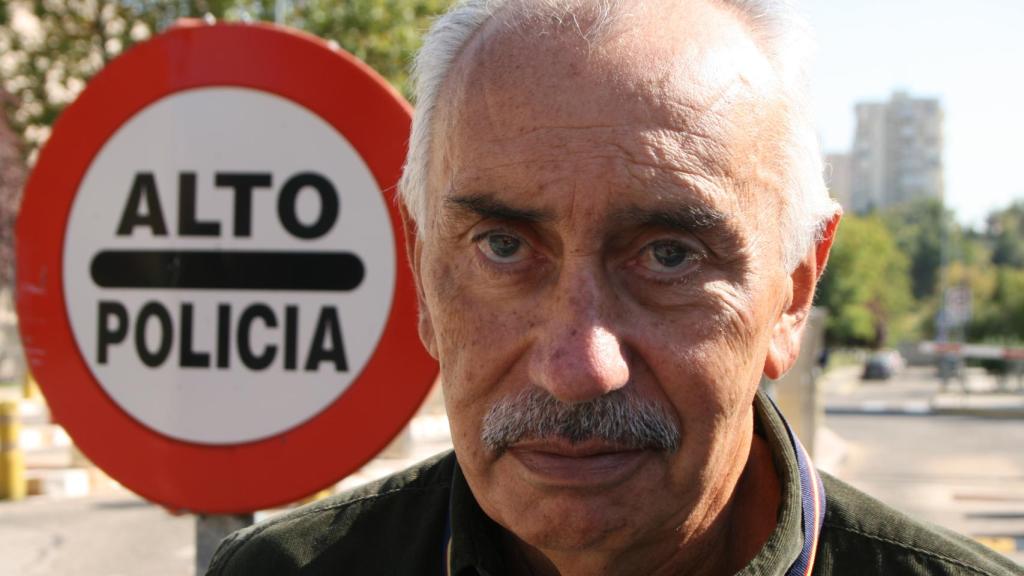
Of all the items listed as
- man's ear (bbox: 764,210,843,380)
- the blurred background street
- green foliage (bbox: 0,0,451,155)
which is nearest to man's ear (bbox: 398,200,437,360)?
man's ear (bbox: 764,210,843,380)

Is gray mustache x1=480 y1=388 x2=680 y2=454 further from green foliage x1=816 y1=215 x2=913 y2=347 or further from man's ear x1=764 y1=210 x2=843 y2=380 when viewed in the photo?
green foliage x1=816 y1=215 x2=913 y2=347

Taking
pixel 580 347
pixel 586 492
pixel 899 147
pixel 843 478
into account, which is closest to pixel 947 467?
pixel 843 478

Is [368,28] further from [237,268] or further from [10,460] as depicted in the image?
[237,268]

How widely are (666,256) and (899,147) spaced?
7329 inches

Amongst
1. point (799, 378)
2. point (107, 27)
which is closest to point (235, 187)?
point (799, 378)

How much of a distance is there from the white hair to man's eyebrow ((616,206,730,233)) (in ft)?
0.47

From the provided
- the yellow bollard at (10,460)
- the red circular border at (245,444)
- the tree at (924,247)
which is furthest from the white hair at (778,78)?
the tree at (924,247)

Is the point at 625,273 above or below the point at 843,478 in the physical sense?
above

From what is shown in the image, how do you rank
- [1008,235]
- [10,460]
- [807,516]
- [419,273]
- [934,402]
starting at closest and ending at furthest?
[807,516] → [419,273] → [10,460] → [934,402] → [1008,235]

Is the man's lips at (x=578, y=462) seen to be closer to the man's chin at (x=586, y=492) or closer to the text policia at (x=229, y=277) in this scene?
the man's chin at (x=586, y=492)

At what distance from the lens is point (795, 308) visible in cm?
173

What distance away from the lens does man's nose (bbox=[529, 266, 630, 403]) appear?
1412 millimetres

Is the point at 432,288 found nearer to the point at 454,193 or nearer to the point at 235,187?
the point at 454,193

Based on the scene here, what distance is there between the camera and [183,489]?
7.20 feet
